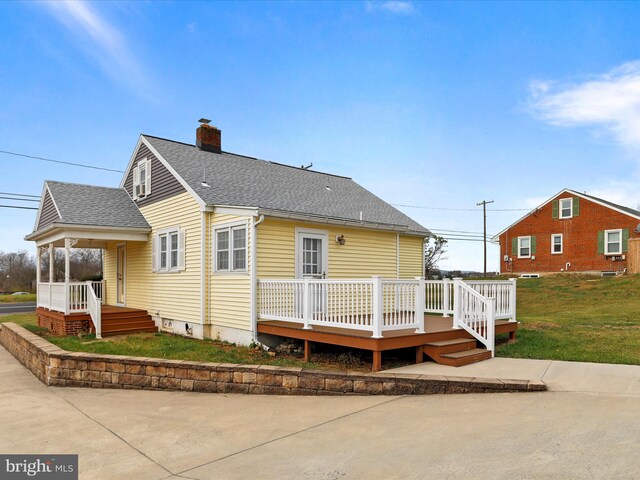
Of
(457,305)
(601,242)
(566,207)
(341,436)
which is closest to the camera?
(341,436)

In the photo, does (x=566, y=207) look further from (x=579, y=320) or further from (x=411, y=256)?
(x=411, y=256)

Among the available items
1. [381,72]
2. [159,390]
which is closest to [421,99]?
[381,72]

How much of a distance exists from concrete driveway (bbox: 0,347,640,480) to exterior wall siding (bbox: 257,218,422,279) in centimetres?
379

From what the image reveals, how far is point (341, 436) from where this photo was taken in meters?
5.00

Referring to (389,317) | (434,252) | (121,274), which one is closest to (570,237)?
(434,252)

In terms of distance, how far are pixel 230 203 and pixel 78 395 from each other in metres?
5.26

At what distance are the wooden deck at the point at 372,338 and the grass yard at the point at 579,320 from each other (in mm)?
984

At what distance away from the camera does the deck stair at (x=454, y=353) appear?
7.77 meters

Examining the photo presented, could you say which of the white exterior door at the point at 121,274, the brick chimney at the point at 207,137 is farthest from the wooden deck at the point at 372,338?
the white exterior door at the point at 121,274

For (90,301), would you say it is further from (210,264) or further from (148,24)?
(148,24)

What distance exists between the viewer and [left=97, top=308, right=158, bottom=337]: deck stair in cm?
1284

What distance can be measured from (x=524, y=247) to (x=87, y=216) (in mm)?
26341

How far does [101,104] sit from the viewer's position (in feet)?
61.3

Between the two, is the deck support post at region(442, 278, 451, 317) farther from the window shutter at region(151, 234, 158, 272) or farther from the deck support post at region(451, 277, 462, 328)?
the window shutter at region(151, 234, 158, 272)
